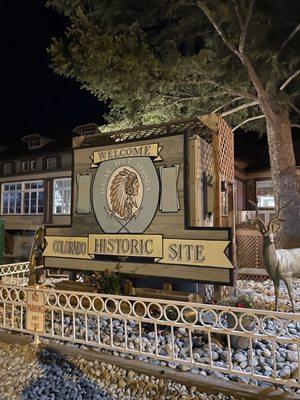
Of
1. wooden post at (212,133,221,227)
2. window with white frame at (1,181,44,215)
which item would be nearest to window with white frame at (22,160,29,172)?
window with white frame at (1,181,44,215)

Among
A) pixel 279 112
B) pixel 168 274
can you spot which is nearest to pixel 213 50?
pixel 279 112

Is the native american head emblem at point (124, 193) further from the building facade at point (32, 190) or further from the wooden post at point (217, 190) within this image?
the building facade at point (32, 190)

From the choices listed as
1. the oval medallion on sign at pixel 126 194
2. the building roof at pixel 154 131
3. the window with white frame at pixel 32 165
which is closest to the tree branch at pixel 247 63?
the building roof at pixel 154 131

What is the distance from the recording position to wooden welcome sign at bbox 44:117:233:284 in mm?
5031

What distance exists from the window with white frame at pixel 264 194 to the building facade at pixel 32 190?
11.0 m

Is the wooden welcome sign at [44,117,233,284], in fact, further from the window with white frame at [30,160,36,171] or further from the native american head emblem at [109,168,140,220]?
the window with white frame at [30,160,36,171]

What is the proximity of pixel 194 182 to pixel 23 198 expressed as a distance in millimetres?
18516

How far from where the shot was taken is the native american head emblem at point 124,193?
18.7 ft

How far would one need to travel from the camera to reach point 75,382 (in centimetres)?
383

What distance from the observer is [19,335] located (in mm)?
5086

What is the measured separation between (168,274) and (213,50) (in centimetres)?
723

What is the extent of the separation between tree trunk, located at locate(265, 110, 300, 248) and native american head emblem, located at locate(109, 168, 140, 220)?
5.67 m

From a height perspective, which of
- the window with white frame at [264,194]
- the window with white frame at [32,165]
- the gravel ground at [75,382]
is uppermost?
the window with white frame at [32,165]

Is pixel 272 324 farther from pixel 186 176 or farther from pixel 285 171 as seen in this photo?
pixel 285 171
